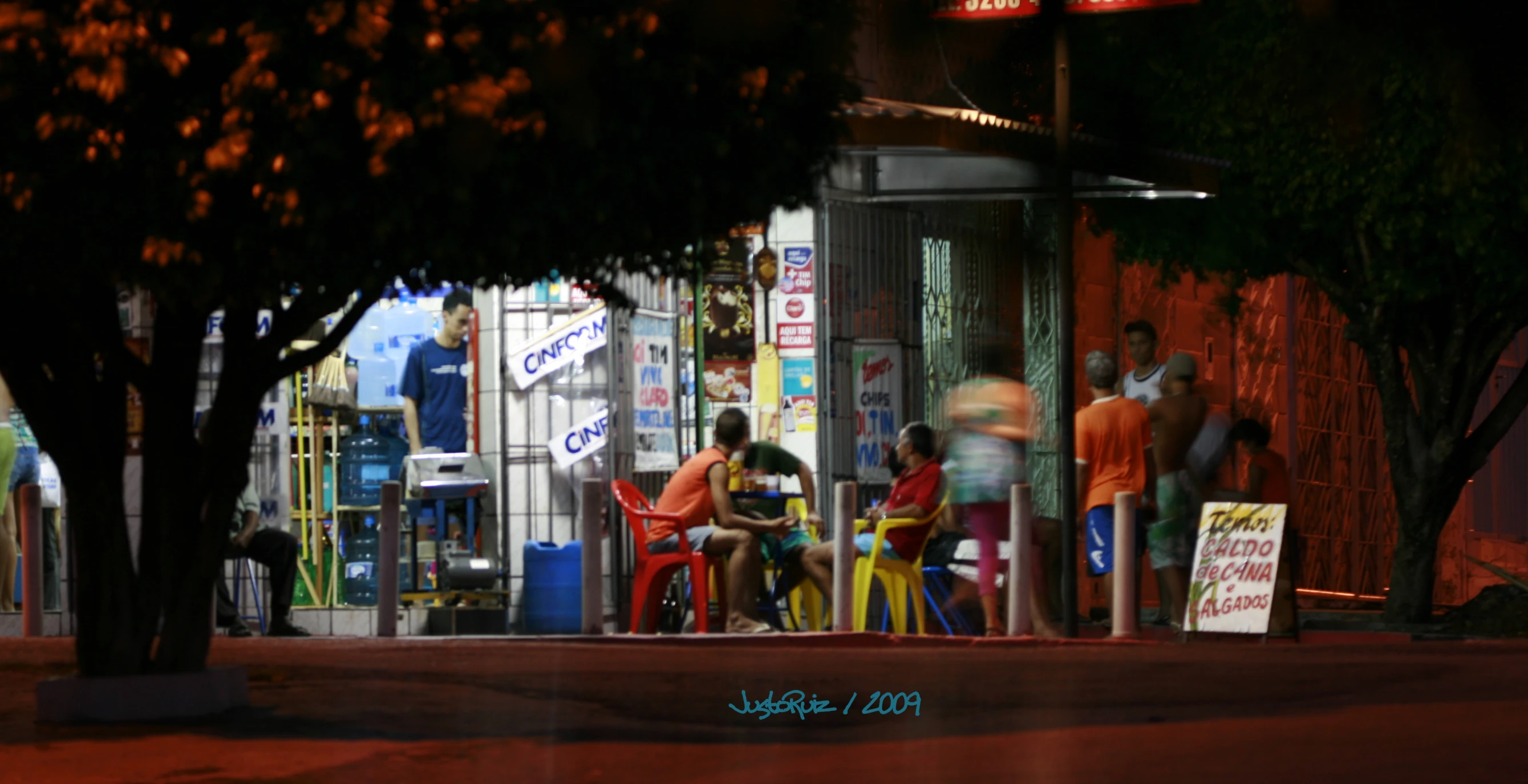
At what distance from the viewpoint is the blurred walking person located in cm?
1263

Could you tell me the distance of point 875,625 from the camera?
53.8ft

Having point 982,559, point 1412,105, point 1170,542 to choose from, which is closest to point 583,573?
point 982,559

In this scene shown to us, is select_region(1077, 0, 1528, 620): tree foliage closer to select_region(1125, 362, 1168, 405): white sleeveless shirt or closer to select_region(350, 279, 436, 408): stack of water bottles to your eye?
select_region(1125, 362, 1168, 405): white sleeveless shirt

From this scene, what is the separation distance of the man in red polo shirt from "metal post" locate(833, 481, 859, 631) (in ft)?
1.63

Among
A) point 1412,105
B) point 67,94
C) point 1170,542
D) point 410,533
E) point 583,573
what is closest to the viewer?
point 1412,105

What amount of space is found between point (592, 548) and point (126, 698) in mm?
4960

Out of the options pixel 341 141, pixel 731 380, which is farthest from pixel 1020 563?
pixel 341 141

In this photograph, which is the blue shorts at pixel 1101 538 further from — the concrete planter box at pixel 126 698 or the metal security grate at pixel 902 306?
the concrete planter box at pixel 126 698

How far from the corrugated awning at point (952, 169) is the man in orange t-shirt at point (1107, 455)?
4.53 ft

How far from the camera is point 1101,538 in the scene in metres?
13.3

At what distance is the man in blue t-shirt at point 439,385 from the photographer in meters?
15.0

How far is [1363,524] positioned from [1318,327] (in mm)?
2956

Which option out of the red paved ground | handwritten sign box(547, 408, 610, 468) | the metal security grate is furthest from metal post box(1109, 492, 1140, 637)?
handwritten sign box(547, 408, 610, 468)

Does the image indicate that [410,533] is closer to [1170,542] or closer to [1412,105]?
[1170,542]
